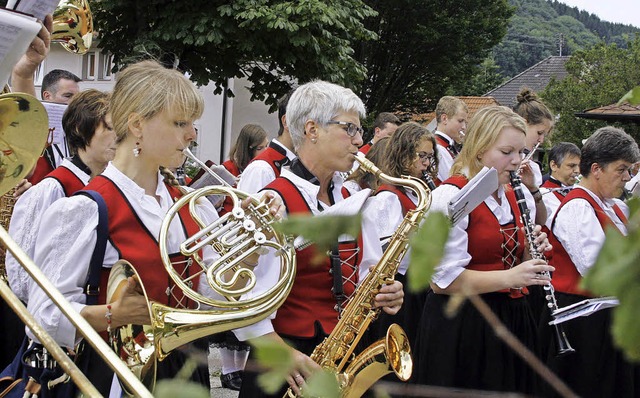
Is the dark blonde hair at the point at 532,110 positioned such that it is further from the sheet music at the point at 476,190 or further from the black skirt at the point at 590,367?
the sheet music at the point at 476,190

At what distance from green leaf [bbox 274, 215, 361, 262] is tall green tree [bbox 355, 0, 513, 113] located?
27.5m

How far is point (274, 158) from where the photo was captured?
5.79 m

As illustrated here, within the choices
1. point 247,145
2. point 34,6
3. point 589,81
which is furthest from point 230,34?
point 589,81

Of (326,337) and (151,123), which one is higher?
(151,123)

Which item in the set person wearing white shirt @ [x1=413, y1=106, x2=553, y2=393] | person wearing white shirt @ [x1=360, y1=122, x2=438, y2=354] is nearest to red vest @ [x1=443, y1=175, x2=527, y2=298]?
person wearing white shirt @ [x1=413, y1=106, x2=553, y2=393]

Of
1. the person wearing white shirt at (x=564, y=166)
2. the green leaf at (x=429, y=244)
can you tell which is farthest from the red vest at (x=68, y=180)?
the person wearing white shirt at (x=564, y=166)

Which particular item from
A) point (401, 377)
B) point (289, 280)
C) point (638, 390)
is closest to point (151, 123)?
point (289, 280)

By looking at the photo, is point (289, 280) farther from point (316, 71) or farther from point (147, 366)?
point (316, 71)

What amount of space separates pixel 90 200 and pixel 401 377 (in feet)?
4.39

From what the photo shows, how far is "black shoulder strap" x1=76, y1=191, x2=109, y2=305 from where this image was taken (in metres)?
2.67

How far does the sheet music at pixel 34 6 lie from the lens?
246 cm

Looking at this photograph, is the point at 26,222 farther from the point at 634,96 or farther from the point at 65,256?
the point at 634,96

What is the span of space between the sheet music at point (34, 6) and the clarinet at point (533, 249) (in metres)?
2.48

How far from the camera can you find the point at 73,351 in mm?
2684
